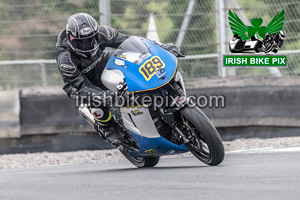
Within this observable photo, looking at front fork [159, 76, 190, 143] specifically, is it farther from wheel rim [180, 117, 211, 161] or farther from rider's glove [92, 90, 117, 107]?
rider's glove [92, 90, 117, 107]

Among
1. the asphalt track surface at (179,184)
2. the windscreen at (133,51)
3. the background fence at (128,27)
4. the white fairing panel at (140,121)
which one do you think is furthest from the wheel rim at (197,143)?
the background fence at (128,27)

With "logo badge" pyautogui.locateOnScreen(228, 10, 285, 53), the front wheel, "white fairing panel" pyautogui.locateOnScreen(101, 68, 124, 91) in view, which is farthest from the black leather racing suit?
"logo badge" pyautogui.locateOnScreen(228, 10, 285, 53)

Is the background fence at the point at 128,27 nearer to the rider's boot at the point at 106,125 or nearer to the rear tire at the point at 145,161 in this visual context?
the rear tire at the point at 145,161

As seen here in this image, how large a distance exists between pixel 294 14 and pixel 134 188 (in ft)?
17.8

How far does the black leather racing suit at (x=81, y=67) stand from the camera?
6.59 meters

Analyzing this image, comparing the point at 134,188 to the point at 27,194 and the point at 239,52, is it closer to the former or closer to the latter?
the point at 27,194

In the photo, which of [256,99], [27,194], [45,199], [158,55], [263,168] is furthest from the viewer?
[256,99]

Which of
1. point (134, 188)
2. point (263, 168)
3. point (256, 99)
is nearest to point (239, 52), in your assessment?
point (256, 99)

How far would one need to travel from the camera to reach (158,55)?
6402 mm

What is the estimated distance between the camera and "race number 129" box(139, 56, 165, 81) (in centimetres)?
623

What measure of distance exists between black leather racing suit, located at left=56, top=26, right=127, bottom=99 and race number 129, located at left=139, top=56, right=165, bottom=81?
0.58 m

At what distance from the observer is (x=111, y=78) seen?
21.5 ft

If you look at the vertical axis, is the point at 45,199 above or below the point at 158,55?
below

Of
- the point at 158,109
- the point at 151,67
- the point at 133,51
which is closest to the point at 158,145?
the point at 158,109
